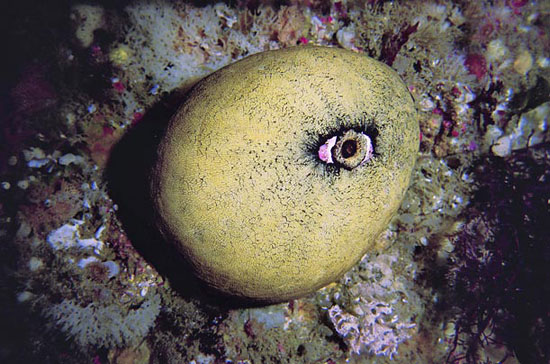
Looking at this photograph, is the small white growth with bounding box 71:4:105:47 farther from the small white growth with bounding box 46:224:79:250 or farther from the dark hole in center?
the dark hole in center

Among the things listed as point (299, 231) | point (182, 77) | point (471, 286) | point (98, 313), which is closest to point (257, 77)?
point (299, 231)

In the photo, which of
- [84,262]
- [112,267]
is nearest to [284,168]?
[112,267]

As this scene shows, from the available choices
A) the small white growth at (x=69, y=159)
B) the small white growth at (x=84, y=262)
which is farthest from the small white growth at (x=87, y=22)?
the small white growth at (x=84, y=262)

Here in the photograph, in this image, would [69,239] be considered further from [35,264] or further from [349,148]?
[349,148]

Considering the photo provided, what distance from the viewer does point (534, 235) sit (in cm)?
333

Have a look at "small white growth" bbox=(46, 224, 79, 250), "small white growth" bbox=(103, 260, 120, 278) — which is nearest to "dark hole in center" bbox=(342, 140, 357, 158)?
"small white growth" bbox=(103, 260, 120, 278)

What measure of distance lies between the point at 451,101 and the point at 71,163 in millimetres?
3842

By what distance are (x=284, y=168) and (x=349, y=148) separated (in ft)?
1.35

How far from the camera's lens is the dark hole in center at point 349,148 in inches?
75.0

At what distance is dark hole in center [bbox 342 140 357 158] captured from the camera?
1904mm

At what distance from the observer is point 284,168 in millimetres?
1871

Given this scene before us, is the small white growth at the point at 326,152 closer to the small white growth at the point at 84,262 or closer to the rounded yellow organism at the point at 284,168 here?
the rounded yellow organism at the point at 284,168

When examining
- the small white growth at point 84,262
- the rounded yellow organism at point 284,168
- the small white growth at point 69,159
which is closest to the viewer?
the rounded yellow organism at point 284,168

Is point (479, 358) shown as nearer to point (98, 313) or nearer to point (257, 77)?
point (257, 77)
